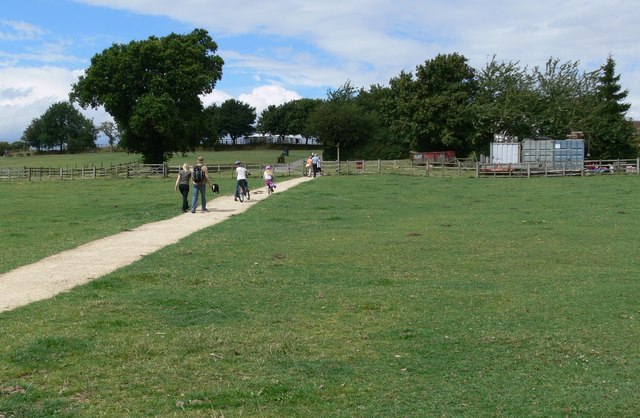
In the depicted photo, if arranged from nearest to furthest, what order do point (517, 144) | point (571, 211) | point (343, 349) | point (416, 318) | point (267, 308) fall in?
1. point (343, 349)
2. point (416, 318)
3. point (267, 308)
4. point (571, 211)
5. point (517, 144)

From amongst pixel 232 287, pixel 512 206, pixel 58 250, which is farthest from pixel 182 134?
pixel 232 287

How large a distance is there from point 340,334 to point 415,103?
6278 centimetres

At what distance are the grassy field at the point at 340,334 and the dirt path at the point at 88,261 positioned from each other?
0.49 meters

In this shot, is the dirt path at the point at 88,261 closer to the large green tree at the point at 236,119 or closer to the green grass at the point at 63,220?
the green grass at the point at 63,220

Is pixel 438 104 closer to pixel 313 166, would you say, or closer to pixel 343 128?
pixel 343 128

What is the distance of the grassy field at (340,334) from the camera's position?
5586 mm

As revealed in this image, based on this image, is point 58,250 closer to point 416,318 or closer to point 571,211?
point 416,318

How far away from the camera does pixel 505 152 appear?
51.8 m

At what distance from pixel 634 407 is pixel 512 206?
20080 mm

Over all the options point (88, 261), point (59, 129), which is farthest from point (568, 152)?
point (59, 129)

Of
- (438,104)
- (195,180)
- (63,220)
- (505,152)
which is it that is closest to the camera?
(63,220)

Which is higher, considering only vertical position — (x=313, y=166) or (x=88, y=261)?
(x=313, y=166)

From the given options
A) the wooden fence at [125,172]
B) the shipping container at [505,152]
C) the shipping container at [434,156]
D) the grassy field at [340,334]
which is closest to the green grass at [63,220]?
the grassy field at [340,334]

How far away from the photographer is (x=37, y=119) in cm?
17612
